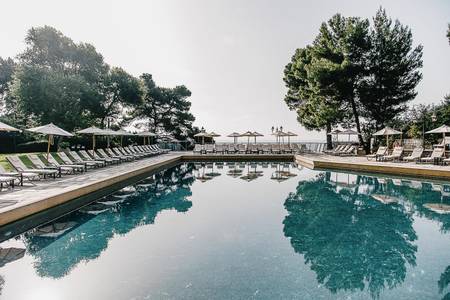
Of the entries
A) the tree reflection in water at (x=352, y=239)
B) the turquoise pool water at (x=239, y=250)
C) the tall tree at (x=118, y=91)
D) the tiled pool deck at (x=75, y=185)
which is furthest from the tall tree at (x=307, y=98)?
the tall tree at (x=118, y=91)

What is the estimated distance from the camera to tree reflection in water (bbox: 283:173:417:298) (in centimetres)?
383

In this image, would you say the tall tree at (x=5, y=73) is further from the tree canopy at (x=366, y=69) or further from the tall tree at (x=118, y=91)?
the tree canopy at (x=366, y=69)

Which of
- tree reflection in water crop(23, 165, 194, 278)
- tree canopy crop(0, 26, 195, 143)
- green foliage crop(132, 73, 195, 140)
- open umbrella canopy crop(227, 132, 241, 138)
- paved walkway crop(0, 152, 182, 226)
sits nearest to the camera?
tree reflection in water crop(23, 165, 194, 278)

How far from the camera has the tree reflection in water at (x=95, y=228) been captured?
14.5 feet

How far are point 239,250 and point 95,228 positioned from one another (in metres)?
3.13

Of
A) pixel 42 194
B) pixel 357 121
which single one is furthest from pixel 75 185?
pixel 357 121

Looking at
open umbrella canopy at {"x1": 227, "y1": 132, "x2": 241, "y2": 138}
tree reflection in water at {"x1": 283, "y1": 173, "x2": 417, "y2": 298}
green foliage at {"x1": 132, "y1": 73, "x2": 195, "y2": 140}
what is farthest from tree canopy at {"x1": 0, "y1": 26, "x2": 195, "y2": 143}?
tree reflection in water at {"x1": 283, "y1": 173, "x2": 417, "y2": 298}

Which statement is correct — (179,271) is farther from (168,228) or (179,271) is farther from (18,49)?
(18,49)

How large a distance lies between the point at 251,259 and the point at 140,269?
163cm

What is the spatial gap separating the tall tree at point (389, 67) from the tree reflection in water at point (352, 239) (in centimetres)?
1414

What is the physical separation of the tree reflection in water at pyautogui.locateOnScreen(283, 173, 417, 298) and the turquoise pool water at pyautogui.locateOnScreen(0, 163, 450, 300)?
0.02 meters

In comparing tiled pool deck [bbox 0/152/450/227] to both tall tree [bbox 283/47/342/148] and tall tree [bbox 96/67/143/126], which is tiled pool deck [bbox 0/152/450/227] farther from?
tall tree [bbox 96/67/143/126]

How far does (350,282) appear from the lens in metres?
3.71

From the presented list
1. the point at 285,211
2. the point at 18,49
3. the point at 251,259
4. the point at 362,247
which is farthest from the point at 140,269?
the point at 18,49
